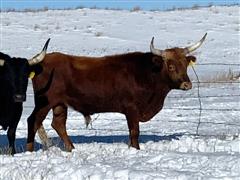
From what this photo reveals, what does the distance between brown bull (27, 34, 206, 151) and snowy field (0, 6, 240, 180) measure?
0.47 m

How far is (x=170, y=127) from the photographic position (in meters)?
13.0

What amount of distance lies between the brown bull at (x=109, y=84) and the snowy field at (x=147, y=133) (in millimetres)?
471

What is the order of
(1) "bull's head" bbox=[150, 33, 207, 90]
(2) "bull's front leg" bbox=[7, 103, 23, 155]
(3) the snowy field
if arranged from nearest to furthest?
(3) the snowy field, (2) "bull's front leg" bbox=[7, 103, 23, 155], (1) "bull's head" bbox=[150, 33, 207, 90]

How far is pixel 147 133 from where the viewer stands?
12.4 m

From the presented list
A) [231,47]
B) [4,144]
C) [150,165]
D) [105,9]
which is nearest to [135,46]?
[231,47]

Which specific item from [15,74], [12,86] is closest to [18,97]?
[12,86]

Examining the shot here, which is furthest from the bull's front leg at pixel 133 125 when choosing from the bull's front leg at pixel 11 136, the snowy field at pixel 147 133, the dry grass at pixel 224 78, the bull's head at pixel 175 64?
the dry grass at pixel 224 78

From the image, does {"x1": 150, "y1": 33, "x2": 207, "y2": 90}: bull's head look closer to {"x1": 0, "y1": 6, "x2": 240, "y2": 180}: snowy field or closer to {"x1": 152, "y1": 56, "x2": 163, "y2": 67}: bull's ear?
{"x1": 152, "y1": 56, "x2": 163, "y2": 67}: bull's ear

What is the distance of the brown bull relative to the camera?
10.3 metres

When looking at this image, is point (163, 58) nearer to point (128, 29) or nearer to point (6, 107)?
point (6, 107)

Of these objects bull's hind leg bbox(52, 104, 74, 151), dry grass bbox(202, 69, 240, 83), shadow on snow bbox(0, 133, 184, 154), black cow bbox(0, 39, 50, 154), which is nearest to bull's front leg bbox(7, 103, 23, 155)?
black cow bbox(0, 39, 50, 154)

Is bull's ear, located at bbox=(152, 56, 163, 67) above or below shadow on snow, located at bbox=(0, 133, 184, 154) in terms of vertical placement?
above

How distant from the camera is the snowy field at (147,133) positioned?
7.83m

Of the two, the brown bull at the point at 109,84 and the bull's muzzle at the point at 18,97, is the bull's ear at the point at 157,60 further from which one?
the bull's muzzle at the point at 18,97
